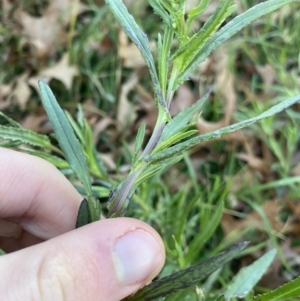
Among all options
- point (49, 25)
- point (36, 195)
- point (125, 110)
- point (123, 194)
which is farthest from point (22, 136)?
point (49, 25)

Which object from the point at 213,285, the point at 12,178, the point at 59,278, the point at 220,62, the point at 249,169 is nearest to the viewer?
the point at 59,278

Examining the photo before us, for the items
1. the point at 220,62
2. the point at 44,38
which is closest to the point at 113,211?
the point at 220,62

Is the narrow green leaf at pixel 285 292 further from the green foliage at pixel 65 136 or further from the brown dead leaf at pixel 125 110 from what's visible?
the brown dead leaf at pixel 125 110

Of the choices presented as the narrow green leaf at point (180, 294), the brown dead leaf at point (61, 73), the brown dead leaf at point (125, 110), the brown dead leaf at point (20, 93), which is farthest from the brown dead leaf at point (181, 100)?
the narrow green leaf at point (180, 294)

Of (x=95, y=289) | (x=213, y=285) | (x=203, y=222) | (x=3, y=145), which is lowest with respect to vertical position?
(x=213, y=285)

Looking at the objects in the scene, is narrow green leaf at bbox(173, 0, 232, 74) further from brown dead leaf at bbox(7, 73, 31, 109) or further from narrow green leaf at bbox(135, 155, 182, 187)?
brown dead leaf at bbox(7, 73, 31, 109)

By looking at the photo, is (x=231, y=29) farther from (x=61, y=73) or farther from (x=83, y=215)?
(x=61, y=73)

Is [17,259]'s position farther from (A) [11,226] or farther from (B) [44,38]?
(B) [44,38]
